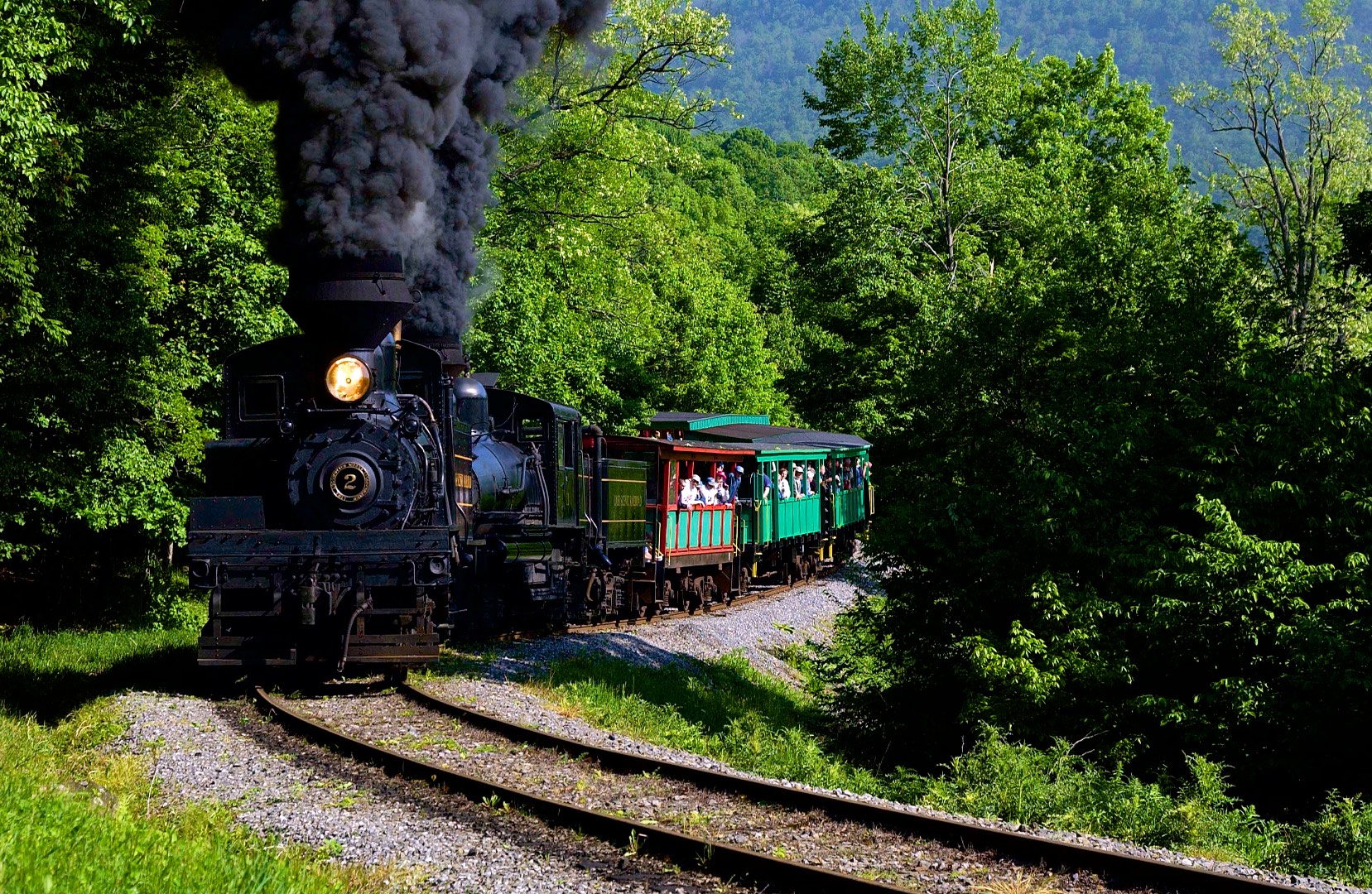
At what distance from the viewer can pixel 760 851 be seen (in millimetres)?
7168

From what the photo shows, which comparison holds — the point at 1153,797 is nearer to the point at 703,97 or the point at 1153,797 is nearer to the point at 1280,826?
the point at 1280,826

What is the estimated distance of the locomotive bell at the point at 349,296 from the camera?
10.7m

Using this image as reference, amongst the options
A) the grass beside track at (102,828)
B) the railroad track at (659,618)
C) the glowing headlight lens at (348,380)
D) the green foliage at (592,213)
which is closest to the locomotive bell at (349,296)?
the glowing headlight lens at (348,380)

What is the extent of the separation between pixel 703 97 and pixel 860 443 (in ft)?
40.7

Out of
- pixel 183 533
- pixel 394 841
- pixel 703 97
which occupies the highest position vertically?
pixel 703 97

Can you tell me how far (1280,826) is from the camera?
34.2ft

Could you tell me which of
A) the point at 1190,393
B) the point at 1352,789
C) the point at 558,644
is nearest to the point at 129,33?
the point at 558,644

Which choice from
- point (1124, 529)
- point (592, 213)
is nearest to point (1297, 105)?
point (592, 213)

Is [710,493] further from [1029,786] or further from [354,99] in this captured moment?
[1029,786]

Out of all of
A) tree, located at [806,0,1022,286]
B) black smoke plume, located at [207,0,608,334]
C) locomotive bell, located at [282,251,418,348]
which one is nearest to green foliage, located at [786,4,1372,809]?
locomotive bell, located at [282,251,418,348]

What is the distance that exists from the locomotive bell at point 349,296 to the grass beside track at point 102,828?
3.65 metres

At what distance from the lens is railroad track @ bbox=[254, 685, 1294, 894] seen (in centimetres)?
657

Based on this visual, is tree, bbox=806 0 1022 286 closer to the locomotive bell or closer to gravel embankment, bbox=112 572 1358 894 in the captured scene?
the locomotive bell

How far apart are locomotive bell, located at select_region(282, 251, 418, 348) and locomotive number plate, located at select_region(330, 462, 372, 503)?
45.6 inches
